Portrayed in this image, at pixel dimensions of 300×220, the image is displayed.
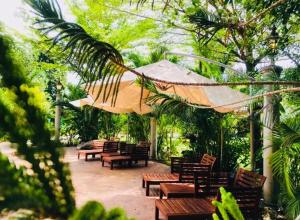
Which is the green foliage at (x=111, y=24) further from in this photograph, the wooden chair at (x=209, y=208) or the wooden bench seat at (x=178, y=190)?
the wooden chair at (x=209, y=208)

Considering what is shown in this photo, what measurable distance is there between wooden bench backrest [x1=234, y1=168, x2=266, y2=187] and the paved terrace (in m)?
1.85

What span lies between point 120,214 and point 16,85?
25 centimetres

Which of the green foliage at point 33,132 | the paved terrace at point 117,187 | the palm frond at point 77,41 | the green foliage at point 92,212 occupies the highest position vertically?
the palm frond at point 77,41

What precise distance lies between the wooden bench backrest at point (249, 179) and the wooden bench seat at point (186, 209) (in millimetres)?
841

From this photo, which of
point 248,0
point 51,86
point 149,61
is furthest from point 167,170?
point 51,86

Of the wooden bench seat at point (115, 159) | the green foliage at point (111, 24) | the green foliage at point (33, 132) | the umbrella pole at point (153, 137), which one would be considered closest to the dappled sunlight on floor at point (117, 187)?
the wooden bench seat at point (115, 159)

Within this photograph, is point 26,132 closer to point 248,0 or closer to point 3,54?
point 3,54

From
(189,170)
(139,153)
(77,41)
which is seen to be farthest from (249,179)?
(139,153)

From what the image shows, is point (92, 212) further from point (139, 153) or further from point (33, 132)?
point (139, 153)

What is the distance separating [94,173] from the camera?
1010 cm

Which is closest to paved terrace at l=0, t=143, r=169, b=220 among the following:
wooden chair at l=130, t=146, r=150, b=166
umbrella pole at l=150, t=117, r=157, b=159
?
wooden chair at l=130, t=146, r=150, b=166

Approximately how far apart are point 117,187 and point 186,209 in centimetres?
375

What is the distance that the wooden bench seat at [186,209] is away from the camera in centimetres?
461

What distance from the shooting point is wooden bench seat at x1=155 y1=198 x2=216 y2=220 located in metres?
4.61
